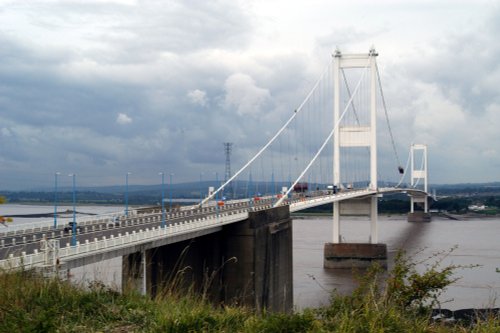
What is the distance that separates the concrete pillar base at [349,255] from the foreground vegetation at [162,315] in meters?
30.0

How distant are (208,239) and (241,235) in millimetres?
1117

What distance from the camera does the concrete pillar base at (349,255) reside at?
35812mm

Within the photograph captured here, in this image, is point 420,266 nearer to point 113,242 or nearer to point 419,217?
point 113,242

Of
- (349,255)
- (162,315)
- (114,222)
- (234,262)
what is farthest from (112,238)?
(349,255)

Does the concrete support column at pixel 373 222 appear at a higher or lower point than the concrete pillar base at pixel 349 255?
higher

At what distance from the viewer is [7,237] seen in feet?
57.0

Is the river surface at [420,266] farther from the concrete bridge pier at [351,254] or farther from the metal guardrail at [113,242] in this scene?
the concrete bridge pier at [351,254]

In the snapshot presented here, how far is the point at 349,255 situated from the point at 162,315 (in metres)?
32.1

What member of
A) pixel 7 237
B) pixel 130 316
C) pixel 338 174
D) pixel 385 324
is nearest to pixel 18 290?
pixel 130 316

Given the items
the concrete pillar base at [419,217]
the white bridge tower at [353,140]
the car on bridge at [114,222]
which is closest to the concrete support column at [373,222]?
the white bridge tower at [353,140]

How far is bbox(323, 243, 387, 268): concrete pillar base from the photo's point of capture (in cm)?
3581

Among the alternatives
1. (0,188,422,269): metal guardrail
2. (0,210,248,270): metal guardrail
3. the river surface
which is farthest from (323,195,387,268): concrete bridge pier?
(0,210,248,270): metal guardrail

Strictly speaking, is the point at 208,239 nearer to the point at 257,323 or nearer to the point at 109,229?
the point at 109,229

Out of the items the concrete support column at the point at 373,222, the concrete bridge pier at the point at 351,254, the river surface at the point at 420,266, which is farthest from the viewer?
the concrete support column at the point at 373,222
